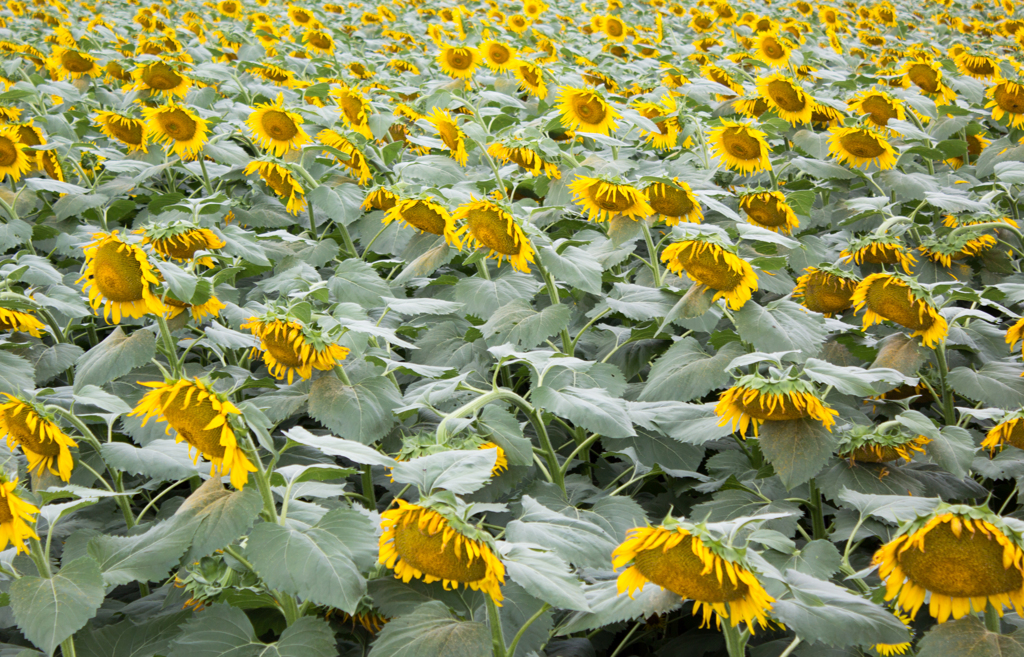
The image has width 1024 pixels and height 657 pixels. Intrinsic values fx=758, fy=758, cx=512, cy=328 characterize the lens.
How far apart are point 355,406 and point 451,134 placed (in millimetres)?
1991

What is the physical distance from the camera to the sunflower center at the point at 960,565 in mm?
1139

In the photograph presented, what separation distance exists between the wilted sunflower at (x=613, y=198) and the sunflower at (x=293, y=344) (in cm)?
101

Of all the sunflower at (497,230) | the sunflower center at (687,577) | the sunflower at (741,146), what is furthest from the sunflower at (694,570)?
the sunflower at (741,146)

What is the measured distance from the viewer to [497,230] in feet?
7.01

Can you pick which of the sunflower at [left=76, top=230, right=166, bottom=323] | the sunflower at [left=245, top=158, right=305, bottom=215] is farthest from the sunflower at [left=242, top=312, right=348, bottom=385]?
the sunflower at [left=245, top=158, right=305, bottom=215]

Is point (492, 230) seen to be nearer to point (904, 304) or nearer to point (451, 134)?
point (904, 304)

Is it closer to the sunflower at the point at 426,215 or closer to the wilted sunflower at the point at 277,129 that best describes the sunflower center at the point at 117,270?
the sunflower at the point at 426,215

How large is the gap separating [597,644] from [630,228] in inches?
48.3

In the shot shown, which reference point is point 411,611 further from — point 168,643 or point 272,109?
point 272,109

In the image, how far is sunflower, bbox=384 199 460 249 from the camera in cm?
239

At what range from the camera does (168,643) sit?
1.52 metres

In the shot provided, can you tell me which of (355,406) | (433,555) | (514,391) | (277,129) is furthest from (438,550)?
(277,129)

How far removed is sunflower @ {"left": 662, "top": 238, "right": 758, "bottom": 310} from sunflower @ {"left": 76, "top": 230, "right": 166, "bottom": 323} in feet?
4.14

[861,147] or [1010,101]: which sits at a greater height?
[1010,101]
